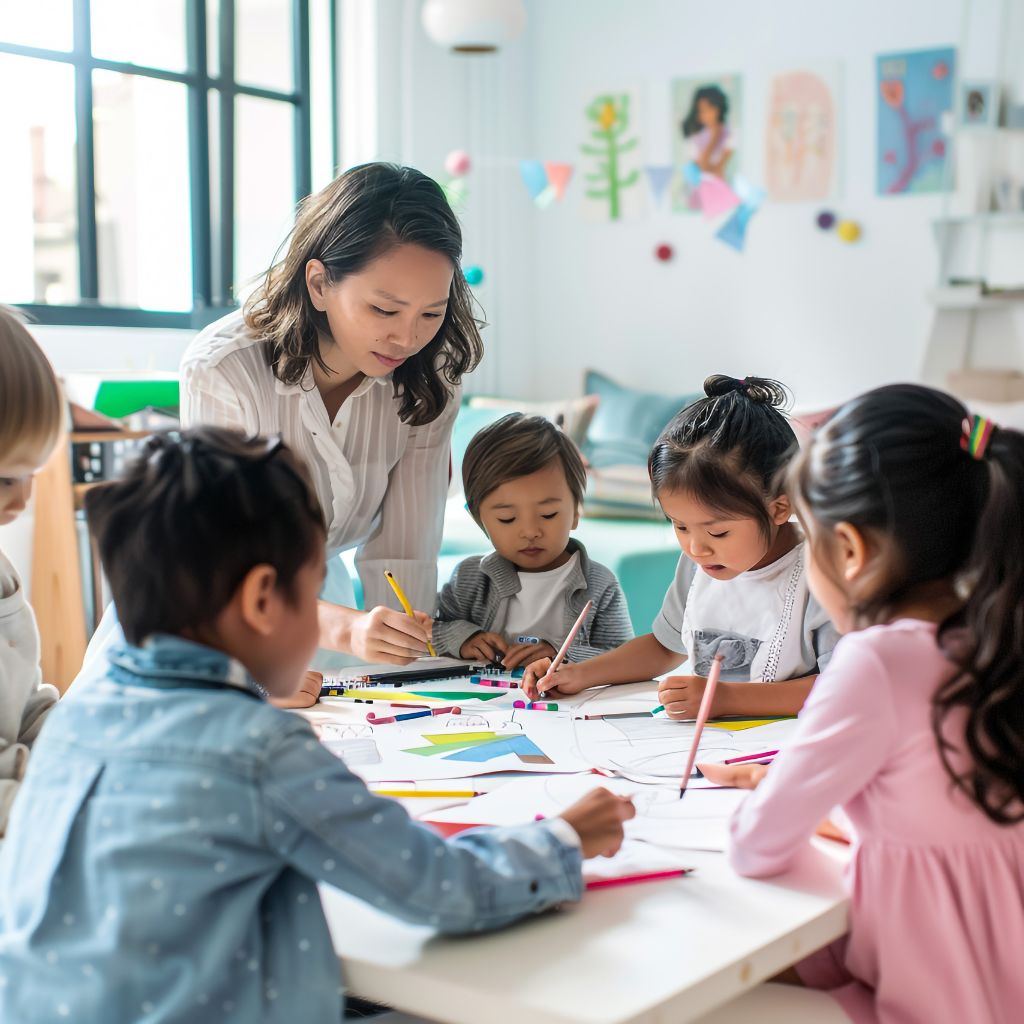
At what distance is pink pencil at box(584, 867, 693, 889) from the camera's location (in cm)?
96

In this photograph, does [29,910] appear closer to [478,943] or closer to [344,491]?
[478,943]

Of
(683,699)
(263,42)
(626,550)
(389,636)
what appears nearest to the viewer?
(683,699)

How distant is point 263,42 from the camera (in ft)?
16.8

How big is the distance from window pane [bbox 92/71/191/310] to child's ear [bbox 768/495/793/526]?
10.5ft

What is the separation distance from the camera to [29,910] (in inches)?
33.1

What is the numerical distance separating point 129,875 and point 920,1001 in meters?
0.59

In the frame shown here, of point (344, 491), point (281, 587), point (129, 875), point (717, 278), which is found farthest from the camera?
point (717, 278)

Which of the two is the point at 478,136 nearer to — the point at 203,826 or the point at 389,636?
the point at 389,636

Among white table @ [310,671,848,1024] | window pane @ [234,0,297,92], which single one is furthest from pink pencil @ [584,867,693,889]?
window pane @ [234,0,297,92]

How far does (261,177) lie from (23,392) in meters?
4.16

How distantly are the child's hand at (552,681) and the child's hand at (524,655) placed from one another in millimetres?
150

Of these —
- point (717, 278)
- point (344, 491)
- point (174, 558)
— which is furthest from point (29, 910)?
point (717, 278)

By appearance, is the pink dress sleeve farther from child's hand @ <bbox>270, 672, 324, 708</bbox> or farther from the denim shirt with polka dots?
child's hand @ <bbox>270, 672, 324, 708</bbox>

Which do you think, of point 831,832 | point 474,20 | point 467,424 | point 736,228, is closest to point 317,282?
point 831,832
